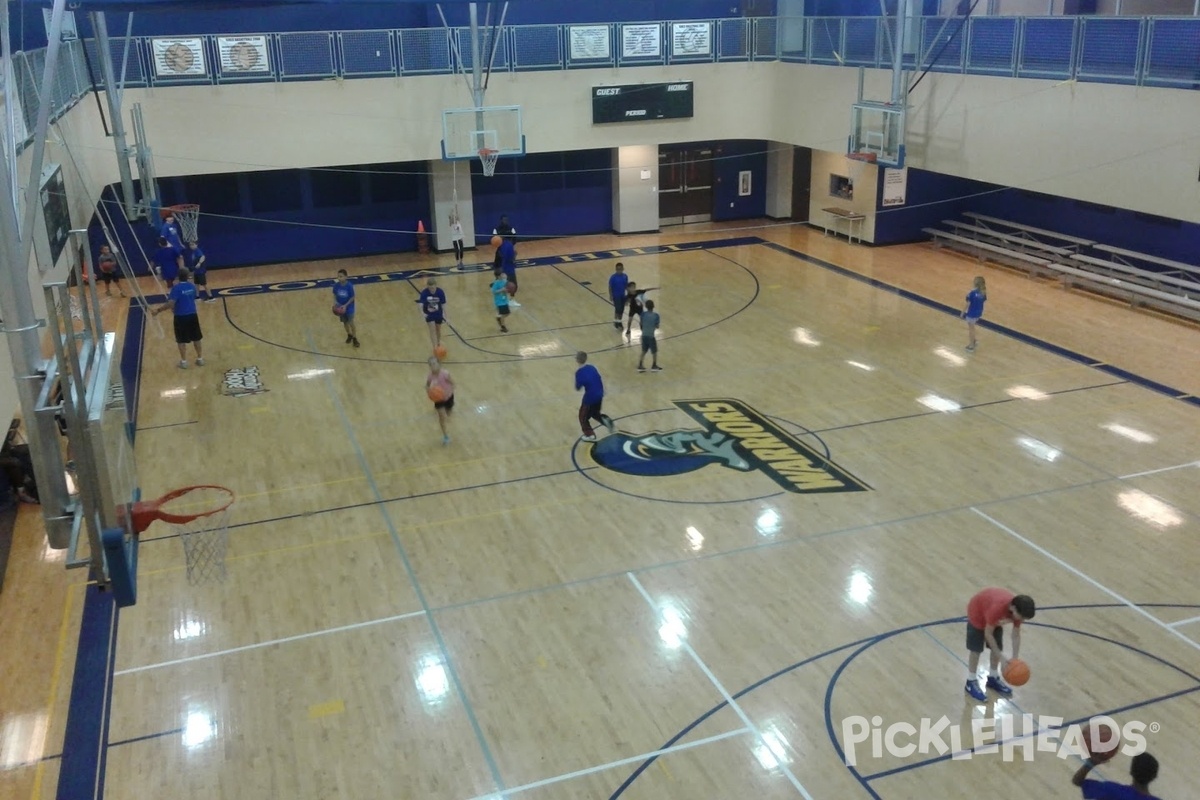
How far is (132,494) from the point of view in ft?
27.6

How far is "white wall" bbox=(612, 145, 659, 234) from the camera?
30.0 m

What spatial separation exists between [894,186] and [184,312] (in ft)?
58.8

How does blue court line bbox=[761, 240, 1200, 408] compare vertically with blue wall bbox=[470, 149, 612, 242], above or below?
below

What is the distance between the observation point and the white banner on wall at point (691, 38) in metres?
27.6

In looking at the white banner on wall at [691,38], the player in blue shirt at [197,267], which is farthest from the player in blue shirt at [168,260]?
the white banner on wall at [691,38]

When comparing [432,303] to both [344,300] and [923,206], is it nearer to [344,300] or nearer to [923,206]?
[344,300]

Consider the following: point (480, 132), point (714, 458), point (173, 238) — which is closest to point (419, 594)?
point (714, 458)

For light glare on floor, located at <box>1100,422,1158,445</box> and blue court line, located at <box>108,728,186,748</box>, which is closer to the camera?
blue court line, located at <box>108,728,186,748</box>

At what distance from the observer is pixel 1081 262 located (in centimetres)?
2416

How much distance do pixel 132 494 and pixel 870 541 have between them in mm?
7983

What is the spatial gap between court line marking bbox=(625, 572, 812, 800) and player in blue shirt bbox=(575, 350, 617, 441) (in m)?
3.93

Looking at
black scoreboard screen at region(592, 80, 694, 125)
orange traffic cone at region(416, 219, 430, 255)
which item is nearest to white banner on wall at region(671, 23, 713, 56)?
black scoreboard screen at region(592, 80, 694, 125)

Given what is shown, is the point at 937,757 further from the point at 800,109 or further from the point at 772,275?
the point at 800,109

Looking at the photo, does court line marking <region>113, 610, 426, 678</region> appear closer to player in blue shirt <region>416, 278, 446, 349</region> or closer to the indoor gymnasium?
the indoor gymnasium
